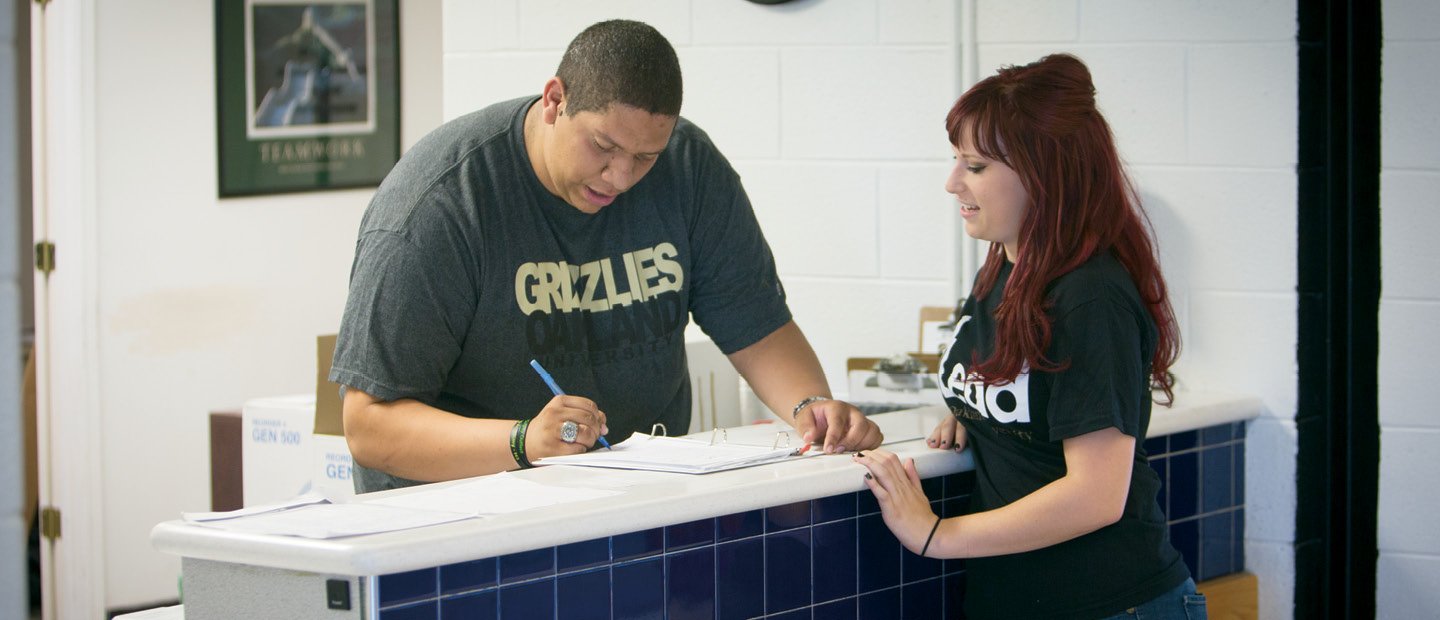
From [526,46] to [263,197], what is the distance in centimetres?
212

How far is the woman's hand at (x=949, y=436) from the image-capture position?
216 centimetres

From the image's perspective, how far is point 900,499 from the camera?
2.01m

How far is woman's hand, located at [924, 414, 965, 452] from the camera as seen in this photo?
216 centimetres

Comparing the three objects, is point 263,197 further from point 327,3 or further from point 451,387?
point 451,387

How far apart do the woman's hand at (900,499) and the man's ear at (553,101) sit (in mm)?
664

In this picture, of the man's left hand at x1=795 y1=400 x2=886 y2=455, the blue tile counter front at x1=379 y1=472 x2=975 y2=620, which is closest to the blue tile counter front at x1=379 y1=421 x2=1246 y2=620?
the blue tile counter front at x1=379 y1=472 x2=975 y2=620

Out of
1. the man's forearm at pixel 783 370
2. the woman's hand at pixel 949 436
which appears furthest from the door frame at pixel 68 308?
the woman's hand at pixel 949 436

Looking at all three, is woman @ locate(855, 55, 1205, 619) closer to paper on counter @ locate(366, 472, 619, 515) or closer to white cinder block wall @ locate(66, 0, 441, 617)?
paper on counter @ locate(366, 472, 619, 515)

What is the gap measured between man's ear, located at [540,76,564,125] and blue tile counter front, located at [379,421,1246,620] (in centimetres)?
67

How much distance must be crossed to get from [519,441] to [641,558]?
0.32 m

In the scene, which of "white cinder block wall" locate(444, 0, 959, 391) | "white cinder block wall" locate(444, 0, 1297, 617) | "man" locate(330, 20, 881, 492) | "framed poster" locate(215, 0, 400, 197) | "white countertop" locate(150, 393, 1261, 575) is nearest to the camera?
"white countertop" locate(150, 393, 1261, 575)

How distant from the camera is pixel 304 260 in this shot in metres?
5.37

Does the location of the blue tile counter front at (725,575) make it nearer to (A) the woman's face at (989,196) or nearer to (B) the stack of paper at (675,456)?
(B) the stack of paper at (675,456)

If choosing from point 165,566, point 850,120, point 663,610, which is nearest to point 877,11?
point 850,120
